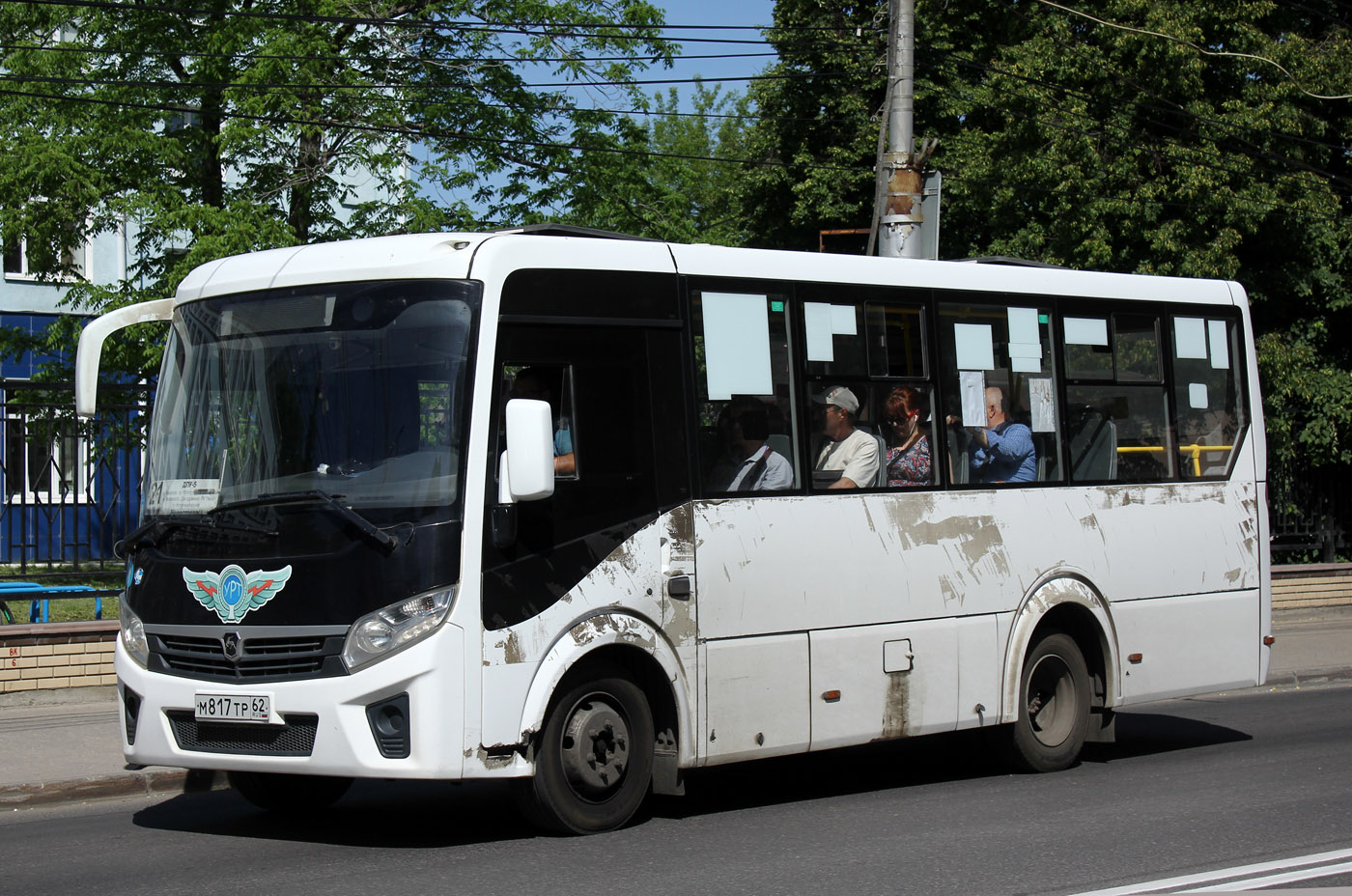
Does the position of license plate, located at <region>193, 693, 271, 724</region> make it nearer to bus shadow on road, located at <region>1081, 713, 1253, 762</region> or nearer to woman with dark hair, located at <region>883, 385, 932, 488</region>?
woman with dark hair, located at <region>883, 385, 932, 488</region>

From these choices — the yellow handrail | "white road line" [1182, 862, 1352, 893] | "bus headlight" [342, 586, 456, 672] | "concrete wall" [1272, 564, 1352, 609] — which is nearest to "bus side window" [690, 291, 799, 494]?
"bus headlight" [342, 586, 456, 672]

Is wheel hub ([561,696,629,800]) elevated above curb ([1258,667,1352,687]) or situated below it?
above

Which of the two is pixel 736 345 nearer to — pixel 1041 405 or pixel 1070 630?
pixel 1041 405

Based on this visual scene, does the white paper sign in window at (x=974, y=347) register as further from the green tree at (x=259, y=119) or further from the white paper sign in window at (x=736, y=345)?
the green tree at (x=259, y=119)

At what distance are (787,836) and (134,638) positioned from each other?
3373 millimetres

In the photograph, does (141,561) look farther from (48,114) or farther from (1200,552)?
(48,114)

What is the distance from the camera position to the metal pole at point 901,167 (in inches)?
584

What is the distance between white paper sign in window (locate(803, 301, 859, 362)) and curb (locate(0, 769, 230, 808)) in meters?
4.27

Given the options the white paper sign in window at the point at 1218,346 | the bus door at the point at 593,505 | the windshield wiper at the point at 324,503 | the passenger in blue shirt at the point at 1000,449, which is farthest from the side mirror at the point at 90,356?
the white paper sign in window at the point at 1218,346

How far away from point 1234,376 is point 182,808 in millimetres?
7742

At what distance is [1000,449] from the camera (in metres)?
10.1

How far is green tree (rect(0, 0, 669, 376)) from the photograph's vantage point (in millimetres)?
20094

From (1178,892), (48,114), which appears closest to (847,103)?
(48,114)

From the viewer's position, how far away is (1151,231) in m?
24.4
